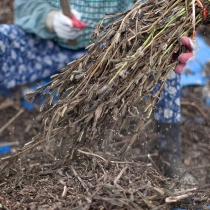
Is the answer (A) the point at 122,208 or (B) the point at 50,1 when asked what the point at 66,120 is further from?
(B) the point at 50,1

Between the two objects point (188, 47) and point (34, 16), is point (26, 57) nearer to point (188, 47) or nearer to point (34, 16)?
point (34, 16)

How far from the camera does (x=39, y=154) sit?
1.83m

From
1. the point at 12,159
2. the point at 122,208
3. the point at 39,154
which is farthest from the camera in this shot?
the point at 39,154

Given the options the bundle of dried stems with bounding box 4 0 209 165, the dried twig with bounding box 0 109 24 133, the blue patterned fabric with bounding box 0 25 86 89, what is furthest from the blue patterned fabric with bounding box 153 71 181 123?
the dried twig with bounding box 0 109 24 133

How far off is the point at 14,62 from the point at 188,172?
100cm

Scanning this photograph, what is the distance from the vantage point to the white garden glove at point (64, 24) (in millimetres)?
2185

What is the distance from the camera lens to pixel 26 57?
7.73 feet

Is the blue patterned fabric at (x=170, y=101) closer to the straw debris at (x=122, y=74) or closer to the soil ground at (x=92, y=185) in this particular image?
the soil ground at (x=92, y=185)

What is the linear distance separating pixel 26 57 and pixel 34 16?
0.21 metres

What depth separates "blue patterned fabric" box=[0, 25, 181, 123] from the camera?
2227 millimetres

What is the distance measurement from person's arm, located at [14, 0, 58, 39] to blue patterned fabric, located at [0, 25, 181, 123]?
0.16ft

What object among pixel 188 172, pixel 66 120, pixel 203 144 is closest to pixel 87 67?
pixel 66 120

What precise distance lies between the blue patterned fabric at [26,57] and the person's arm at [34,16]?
0.05 meters

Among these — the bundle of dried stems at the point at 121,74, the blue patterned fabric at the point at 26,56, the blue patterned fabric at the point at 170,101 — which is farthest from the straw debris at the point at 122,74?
the blue patterned fabric at the point at 26,56
